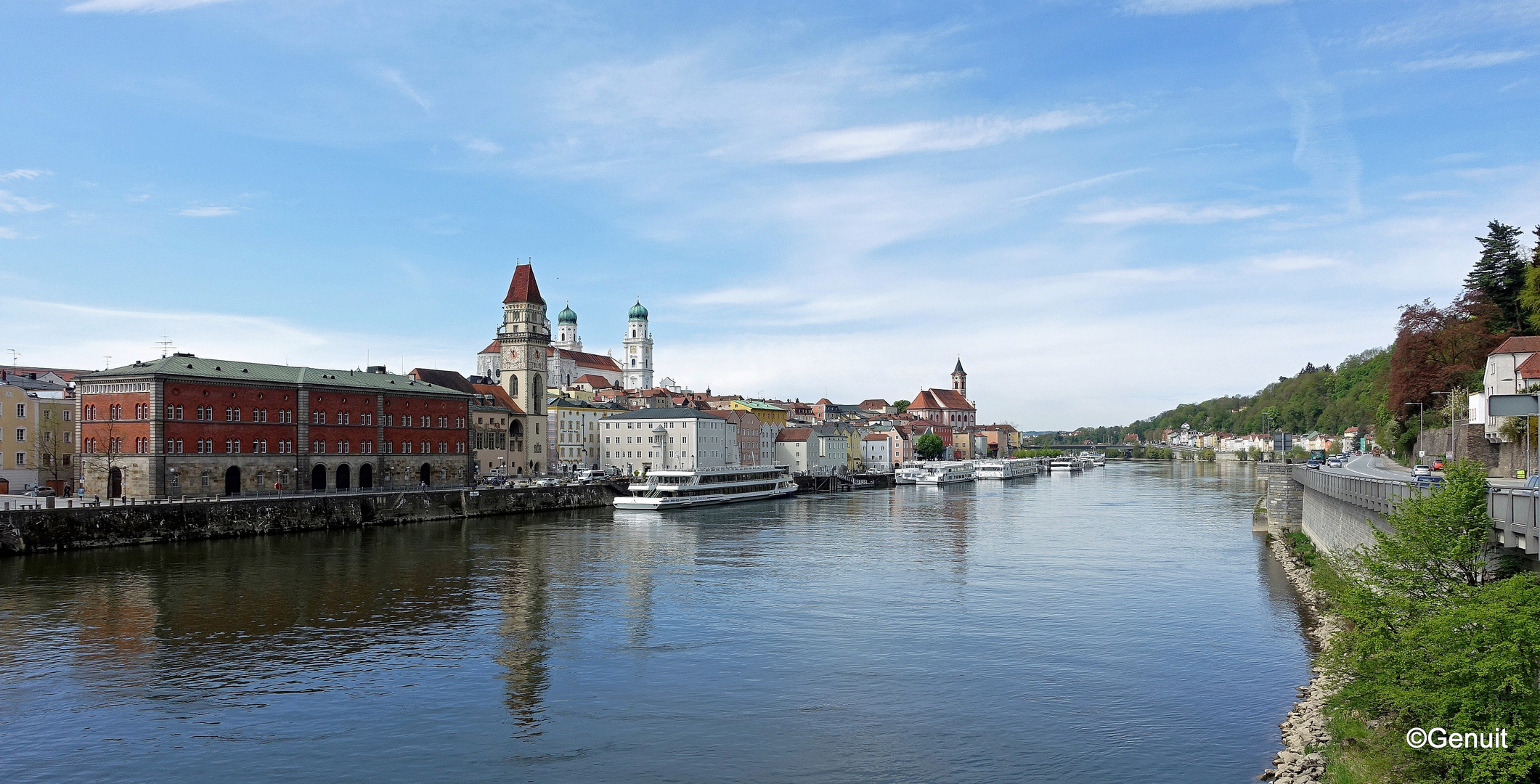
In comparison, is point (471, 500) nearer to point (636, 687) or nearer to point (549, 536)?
point (549, 536)

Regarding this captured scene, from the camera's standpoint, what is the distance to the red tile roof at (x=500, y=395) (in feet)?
374

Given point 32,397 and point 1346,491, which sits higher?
point 32,397

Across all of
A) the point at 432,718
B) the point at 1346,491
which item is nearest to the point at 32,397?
the point at 432,718

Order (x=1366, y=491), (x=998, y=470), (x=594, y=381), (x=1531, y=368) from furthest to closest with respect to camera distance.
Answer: (x=594, y=381)
(x=998, y=470)
(x=1531, y=368)
(x=1366, y=491)

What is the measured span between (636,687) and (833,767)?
744cm

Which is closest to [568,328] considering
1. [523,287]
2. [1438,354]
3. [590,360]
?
[590,360]

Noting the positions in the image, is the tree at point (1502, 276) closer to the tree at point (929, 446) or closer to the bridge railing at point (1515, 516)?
the bridge railing at point (1515, 516)

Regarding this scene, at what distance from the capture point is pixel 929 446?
178500mm

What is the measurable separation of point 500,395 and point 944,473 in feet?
201

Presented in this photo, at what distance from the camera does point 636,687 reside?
2581 cm

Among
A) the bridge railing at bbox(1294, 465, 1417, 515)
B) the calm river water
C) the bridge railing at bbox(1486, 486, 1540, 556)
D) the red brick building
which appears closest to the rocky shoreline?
the calm river water

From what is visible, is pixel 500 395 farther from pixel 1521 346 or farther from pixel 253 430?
pixel 1521 346

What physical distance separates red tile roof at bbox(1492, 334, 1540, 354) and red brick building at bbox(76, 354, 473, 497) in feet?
254

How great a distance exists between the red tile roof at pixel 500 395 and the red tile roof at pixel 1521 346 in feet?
295
